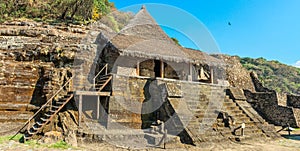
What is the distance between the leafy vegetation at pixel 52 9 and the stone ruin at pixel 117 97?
1354cm

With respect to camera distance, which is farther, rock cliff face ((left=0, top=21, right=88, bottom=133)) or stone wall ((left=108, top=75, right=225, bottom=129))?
rock cliff face ((left=0, top=21, right=88, bottom=133))

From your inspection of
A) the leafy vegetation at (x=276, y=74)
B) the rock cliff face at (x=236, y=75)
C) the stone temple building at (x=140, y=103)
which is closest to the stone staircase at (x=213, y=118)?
the stone temple building at (x=140, y=103)

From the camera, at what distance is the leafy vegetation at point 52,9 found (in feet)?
90.0

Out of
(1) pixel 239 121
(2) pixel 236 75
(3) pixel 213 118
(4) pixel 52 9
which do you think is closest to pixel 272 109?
(2) pixel 236 75

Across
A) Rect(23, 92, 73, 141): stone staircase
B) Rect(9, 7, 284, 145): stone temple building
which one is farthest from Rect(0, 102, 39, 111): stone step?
Rect(23, 92, 73, 141): stone staircase

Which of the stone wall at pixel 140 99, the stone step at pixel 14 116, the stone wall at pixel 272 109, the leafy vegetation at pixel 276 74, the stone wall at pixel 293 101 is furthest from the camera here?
the leafy vegetation at pixel 276 74

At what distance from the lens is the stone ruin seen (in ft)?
31.4

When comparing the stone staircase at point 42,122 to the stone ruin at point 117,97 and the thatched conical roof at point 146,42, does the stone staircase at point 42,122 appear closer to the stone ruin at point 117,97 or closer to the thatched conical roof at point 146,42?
the stone ruin at point 117,97

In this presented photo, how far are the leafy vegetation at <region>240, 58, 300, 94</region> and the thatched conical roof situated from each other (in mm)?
38042

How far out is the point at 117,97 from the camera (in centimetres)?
1077

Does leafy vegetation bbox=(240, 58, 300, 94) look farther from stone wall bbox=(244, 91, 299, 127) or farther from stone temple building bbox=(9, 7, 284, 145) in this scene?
stone temple building bbox=(9, 7, 284, 145)

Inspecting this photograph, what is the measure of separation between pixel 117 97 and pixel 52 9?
77.4ft

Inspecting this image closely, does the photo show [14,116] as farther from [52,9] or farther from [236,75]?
[52,9]

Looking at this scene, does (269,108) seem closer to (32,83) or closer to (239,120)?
(239,120)
